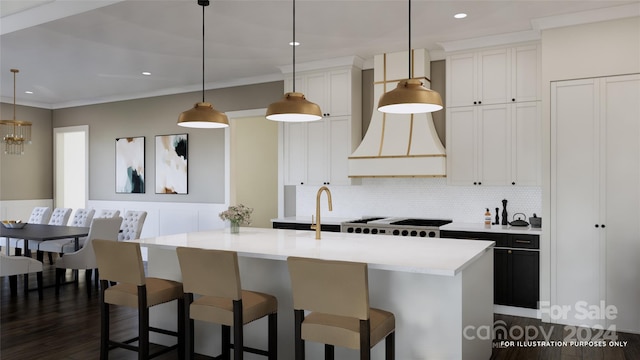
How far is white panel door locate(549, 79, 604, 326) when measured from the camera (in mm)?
4312

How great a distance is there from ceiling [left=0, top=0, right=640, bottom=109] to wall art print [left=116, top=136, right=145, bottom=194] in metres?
1.73

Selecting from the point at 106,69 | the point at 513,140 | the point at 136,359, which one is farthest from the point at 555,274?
the point at 106,69

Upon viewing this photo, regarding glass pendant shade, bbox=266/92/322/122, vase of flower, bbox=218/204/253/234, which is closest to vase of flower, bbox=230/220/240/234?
vase of flower, bbox=218/204/253/234

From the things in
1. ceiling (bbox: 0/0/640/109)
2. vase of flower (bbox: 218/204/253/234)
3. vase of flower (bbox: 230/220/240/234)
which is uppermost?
ceiling (bbox: 0/0/640/109)

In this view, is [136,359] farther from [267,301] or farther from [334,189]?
[334,189]

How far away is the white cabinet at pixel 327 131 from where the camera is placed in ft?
19.2

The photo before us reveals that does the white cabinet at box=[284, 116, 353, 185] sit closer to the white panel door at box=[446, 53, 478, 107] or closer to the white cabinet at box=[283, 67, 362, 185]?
the white cabinet at box=[283, 67, 362, 185]

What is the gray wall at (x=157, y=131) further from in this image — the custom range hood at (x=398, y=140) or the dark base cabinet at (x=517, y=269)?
the dark base cabinet at (x=517, y=269)

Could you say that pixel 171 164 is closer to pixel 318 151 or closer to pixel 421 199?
pixel 318 151

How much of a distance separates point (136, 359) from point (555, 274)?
3778 mm

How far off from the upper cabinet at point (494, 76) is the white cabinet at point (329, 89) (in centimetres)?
126

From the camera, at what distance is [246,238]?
3732 mm

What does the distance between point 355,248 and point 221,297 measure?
0.93m

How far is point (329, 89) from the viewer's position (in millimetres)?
5957
